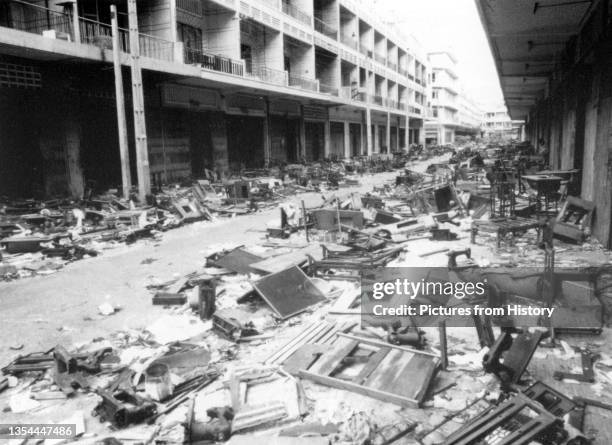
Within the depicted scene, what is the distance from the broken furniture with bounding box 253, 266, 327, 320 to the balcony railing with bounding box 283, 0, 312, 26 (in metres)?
23.1

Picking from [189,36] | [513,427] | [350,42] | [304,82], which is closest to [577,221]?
[513,427]

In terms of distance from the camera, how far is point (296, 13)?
27.0m

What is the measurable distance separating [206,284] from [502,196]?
6969mm

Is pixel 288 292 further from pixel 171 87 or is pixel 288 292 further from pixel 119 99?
pixel 171 87

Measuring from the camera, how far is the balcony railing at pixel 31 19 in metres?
13.7

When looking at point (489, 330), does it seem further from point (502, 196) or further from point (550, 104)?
point (550, 104)

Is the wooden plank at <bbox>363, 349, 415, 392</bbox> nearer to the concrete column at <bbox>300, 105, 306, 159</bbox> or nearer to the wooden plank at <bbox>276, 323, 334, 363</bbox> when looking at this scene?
the wooden plank at <bbox>276, 323, 334, 363</bbox>

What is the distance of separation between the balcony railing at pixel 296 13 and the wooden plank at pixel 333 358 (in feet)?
81.4

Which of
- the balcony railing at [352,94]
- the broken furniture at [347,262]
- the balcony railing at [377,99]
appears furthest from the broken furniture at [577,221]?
the balcony railing at [377,99]

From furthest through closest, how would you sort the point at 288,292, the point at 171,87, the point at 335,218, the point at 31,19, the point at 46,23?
the point at 171,87, the point at 46,23, the point at 31,19, the point at 335,218, the point at 288,292

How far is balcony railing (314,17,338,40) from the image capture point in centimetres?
3130

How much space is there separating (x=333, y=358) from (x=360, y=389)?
527mm

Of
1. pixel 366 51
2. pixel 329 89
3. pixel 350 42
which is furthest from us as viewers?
pixel 366 51

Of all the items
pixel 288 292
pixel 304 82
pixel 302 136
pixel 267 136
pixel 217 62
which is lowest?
pixel 288 292
